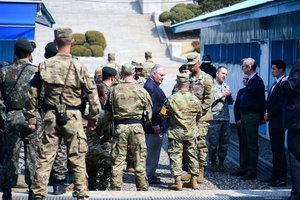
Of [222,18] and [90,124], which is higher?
[222,18]

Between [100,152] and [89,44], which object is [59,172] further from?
[89,44]

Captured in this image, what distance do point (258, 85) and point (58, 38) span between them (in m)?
4.06

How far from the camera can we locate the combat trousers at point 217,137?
11891 millimetres

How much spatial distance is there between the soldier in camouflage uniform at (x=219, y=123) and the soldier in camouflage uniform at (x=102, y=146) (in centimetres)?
228

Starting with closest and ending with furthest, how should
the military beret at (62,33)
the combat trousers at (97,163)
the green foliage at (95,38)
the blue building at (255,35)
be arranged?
the military beret at (62,33) < the combat trousers at (97,163) < the blue building at (255,35) < the green foliage at (95,38)

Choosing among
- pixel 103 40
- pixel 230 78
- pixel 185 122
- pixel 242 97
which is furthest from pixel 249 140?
pixel 103 40

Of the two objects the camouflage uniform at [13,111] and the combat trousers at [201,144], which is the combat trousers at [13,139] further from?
the combat trousers at [201,144]

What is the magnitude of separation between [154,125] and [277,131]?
5.87ft

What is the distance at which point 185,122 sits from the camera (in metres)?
10.4

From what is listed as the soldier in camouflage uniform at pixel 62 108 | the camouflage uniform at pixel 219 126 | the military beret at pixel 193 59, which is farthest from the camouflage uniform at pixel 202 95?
the soldier in camouflage uniform at pixel 62 108

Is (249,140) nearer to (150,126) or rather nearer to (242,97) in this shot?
(242,97)

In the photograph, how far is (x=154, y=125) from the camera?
35.9 ft

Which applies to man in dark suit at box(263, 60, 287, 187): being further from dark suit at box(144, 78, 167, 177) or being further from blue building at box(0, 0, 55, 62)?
blue building at box(0, 0, 55, 62)

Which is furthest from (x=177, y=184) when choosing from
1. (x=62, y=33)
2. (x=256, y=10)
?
(x=256, y=10)
